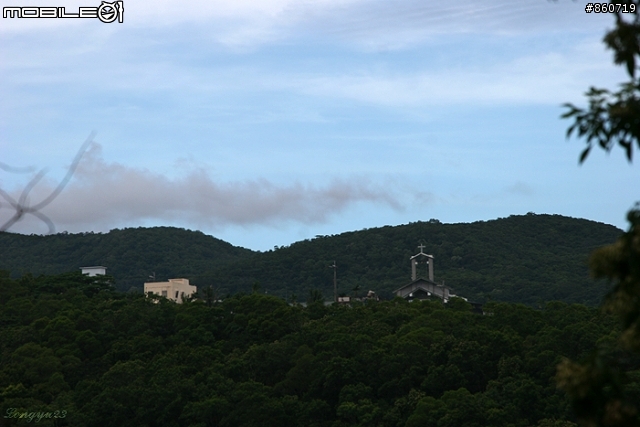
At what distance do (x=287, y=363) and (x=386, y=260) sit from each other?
60.2m

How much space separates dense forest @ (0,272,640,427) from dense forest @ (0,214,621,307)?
35496 millimetres

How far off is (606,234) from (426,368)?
7240 cm

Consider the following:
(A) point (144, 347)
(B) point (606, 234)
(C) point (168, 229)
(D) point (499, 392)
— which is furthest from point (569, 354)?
(C) point (168, 229)

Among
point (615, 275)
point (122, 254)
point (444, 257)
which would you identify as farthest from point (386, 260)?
point (615, 275)

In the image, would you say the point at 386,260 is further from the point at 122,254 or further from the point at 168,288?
the point at 122,254

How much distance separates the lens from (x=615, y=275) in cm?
730

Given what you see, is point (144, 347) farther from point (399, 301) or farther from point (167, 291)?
point (167, 291)

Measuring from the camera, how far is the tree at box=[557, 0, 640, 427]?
7070 millimetres

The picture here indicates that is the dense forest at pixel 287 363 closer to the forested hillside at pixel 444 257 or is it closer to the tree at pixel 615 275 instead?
the tree at pixel 615 275

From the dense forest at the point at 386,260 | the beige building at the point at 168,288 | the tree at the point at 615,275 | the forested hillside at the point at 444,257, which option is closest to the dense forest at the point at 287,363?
the beige building at the point at 168,288

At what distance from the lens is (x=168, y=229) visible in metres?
142

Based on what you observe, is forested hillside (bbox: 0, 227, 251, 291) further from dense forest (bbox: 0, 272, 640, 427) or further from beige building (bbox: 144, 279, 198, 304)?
dense forest (bbox: 0, 272, 640, 427)

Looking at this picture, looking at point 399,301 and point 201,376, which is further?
point 399,301

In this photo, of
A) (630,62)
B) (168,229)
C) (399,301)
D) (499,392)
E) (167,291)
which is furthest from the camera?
(168,229)
